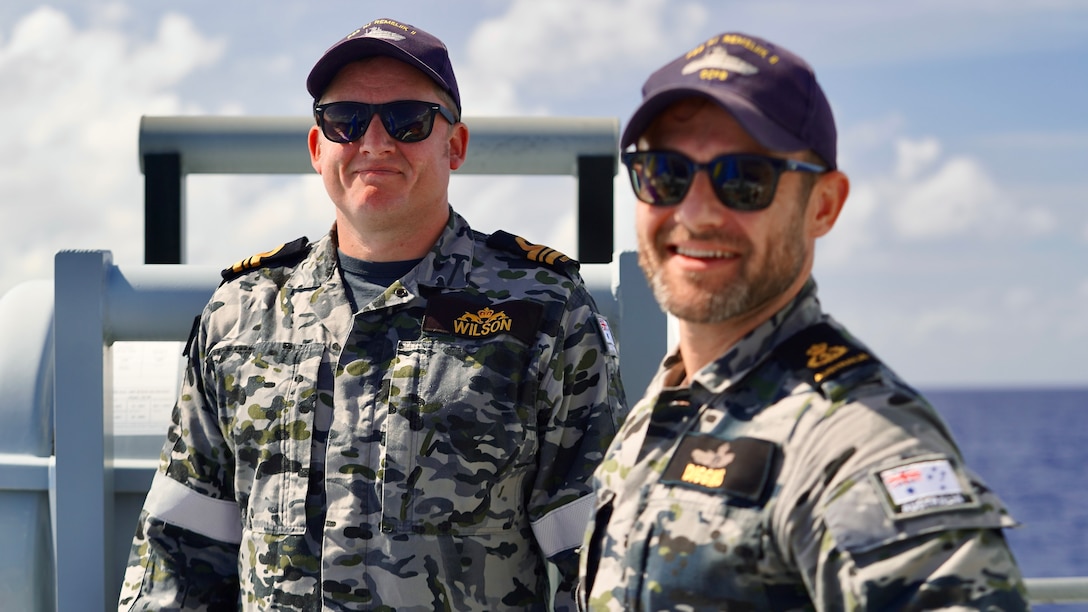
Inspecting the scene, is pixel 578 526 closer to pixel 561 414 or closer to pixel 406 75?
pixel 561 414

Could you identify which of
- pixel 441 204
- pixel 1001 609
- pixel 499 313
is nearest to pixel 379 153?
pixel 441 204

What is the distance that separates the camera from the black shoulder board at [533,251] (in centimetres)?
267

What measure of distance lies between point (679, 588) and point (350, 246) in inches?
55.3

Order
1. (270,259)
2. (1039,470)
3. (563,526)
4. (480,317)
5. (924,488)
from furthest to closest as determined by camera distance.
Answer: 1. (1039,470)
2. (270,259)
3. (480,317)
4. (563,526)
5. (924,488)

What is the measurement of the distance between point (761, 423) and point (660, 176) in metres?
0.38

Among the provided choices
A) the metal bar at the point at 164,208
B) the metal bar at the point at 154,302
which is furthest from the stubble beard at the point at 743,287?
the metal bar at the point at 164,208

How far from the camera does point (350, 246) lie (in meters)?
2.67

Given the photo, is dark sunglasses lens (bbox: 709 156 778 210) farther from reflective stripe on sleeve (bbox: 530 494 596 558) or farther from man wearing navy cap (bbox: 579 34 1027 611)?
reflective stripe on sleeve (bbox: 530 494 596 558)

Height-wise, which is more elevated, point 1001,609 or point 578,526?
point 1001,609

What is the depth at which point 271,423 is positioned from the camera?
2521 mm

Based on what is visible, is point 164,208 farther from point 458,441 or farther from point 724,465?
point 724,465

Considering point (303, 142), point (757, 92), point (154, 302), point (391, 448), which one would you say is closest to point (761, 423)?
point (757, 92)

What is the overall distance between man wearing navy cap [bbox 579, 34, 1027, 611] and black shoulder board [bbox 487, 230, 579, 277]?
2.77 ft

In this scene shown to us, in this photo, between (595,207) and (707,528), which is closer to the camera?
A: (707,528)
